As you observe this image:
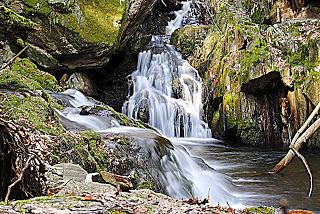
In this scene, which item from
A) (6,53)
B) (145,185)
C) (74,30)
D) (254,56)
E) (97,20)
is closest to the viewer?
(145,185)

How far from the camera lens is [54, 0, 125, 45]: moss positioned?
13.0 m

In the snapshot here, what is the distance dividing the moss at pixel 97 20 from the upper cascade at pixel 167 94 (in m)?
2.76

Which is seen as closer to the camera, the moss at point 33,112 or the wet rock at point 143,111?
the moss at point 33,112

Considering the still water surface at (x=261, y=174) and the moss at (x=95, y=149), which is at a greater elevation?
the moss at (x=95, y=149)

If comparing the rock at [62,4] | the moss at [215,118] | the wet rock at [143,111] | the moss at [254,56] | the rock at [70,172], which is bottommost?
the rock at [70,172]

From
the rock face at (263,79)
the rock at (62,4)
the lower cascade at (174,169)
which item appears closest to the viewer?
the lower cascade at (174,169)

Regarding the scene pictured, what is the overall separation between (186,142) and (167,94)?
3.07 metres

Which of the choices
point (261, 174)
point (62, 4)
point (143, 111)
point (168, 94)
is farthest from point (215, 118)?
point (62, 4)

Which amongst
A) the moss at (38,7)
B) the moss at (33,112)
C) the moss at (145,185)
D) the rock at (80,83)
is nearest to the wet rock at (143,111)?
the rock at (80,83)

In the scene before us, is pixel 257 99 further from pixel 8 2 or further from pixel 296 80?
pixel 8 2

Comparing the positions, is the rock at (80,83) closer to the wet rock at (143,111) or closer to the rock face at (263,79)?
the wet rock at (143,111)

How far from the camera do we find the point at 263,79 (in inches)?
502

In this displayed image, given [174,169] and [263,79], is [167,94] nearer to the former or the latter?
[263,79]

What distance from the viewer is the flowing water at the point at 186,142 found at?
21.7 feet
